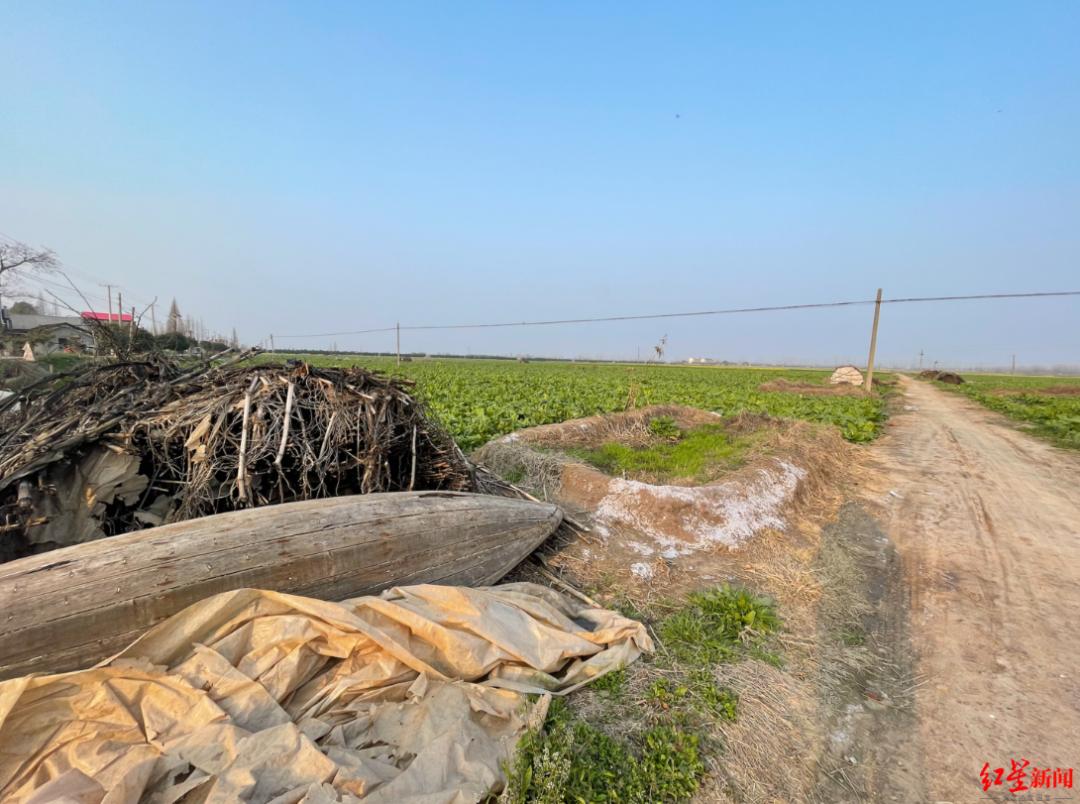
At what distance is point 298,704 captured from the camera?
2395 mm

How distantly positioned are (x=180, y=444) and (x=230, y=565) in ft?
4.62

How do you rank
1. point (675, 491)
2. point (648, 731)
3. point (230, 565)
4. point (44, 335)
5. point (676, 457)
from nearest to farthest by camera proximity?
1. point (648, 731)
2. point (230, 565)
3. point (44, 335)
4. point (675, 491)
5. point (676, 457)

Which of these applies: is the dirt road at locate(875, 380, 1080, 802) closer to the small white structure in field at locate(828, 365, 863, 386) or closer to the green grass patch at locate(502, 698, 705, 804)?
the green grass patch at locate(502, 698, 705, 804)

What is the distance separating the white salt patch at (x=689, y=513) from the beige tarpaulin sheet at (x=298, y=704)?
7.54 feet

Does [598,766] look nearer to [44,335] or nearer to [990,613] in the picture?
[990,613]

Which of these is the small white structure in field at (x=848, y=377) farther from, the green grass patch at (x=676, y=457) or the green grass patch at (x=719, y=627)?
the green grass patch at (x=719, y=627)

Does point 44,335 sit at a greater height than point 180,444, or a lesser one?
greater

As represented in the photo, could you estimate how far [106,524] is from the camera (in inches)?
126

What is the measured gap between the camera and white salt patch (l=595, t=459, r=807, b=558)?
5082 mm

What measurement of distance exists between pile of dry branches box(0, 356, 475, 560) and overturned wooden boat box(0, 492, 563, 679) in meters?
0.53

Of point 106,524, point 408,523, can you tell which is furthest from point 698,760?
point 106,524

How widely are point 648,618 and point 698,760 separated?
139 centimetres

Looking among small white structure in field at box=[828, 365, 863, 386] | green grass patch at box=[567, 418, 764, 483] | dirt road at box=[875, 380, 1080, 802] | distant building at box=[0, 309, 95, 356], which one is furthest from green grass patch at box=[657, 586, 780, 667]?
small white structure in field at box=[828, 365, 863, 386]

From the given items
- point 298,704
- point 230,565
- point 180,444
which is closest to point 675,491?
point 298,704
